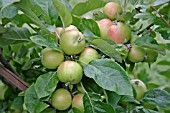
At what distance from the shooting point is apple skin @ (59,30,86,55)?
2.73 feet

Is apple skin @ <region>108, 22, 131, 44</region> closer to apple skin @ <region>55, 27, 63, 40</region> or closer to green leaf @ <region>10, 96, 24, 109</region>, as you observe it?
apple skin @ <region>55, 27, 63, 40</region>

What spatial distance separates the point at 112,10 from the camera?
3.34 feet

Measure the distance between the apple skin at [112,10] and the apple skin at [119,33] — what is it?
0.13ft

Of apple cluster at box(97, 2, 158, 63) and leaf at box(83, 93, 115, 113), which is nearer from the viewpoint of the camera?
leaf at box(83, 93, 115, 113)

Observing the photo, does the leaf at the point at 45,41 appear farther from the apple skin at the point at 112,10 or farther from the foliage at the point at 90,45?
the apple skin at the point at 112,10

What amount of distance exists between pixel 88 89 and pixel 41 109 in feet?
0.42

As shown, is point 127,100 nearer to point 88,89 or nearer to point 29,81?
point 88,89

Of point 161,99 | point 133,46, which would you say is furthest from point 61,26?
point 161,99

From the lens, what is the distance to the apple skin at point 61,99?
2.86 ft

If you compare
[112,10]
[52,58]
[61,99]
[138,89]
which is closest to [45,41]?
[52,58]

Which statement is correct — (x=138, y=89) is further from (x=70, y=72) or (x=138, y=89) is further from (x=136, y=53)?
(x=70, y=72)

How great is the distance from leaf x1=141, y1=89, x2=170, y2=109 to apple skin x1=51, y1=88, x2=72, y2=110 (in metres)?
0.30

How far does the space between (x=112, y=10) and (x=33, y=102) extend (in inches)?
13.7

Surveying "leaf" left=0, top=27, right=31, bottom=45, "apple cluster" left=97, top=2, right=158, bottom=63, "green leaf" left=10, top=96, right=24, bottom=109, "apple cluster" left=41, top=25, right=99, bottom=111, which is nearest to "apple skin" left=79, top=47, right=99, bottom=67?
"apple cluster" left=41, top=25, right=99, bottom=111
